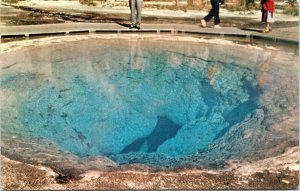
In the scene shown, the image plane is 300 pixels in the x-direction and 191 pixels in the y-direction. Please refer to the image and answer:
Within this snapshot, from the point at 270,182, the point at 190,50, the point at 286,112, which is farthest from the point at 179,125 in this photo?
the point at 190,50

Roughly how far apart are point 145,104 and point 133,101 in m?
0.22

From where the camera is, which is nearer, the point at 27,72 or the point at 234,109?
the point at 234,109

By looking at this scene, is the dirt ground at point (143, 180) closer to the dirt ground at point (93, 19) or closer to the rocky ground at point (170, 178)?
the rocky ground at point (170, 178)

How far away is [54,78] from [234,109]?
3344 mm

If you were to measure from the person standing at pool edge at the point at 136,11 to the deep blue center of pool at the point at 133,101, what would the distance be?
262 cm

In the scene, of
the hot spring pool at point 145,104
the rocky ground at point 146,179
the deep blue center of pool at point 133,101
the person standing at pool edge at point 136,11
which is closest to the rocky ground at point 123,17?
the person standing at pool edge at point 136,11

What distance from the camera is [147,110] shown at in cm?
657

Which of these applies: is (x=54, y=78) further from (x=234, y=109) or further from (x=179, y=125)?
(x=234, y=109)

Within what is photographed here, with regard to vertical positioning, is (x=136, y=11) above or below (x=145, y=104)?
above

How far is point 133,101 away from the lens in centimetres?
685

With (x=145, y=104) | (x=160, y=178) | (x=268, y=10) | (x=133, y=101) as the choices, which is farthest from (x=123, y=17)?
(x=160, y=178)

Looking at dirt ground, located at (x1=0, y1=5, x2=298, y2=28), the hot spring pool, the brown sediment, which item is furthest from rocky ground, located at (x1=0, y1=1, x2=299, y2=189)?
dirt ground, located at (x1=0, y1=5, x2=298, y2=28)

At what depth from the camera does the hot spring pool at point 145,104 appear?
498cm

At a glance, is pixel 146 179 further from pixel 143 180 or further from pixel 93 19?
pixel 93 19
